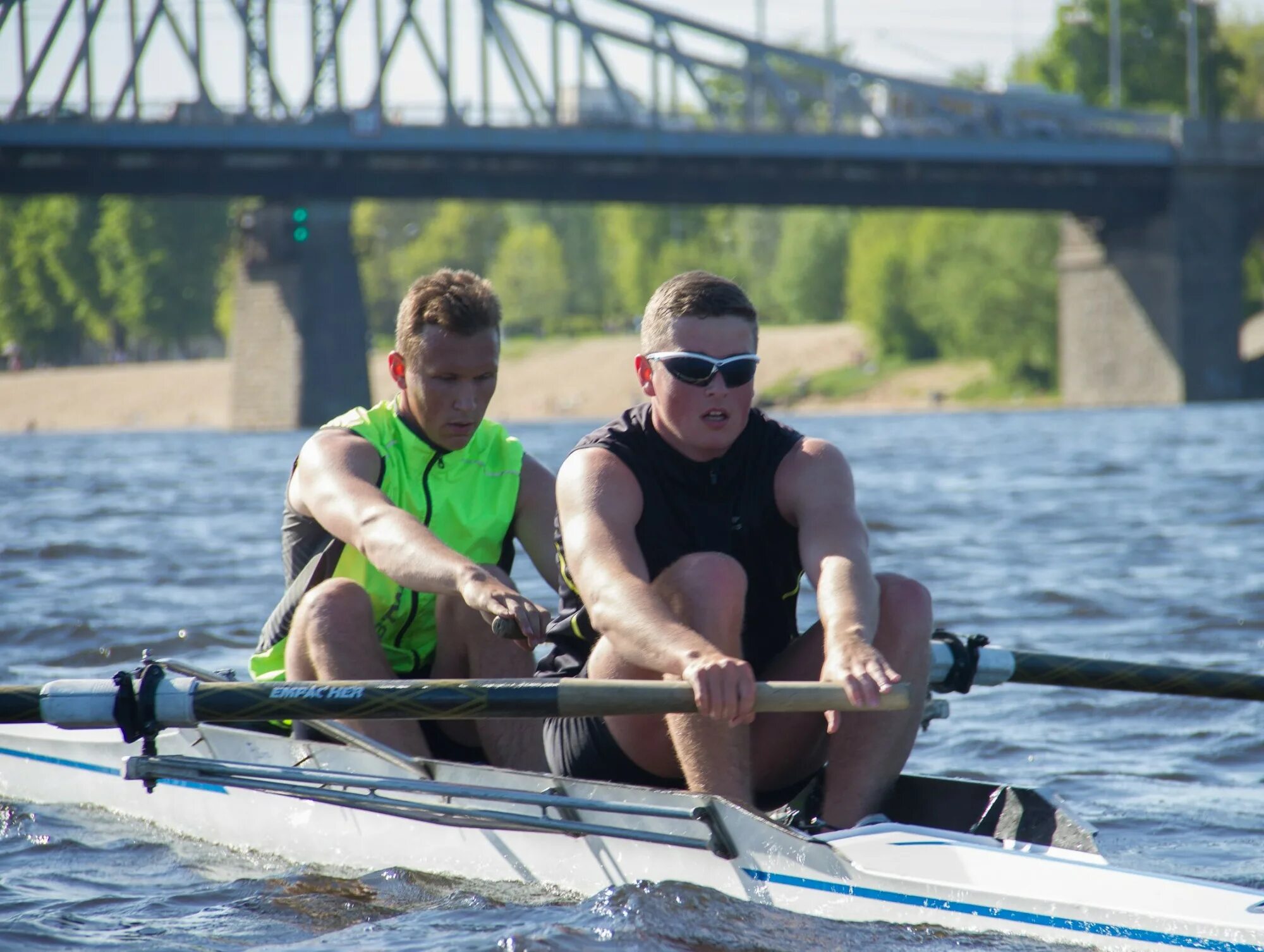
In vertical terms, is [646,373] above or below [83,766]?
above

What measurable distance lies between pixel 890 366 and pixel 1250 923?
55.3 meters

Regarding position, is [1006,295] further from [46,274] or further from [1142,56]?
[46,274]

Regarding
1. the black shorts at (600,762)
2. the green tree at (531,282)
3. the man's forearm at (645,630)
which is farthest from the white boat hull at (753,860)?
the green tree at (531,282)

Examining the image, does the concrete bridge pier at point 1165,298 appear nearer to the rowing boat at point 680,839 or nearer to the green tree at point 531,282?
the green tree at point 531,282

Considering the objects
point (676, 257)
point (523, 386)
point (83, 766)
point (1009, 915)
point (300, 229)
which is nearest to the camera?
point (1009, 915)

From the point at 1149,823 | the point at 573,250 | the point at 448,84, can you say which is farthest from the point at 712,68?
the point at 1149,823

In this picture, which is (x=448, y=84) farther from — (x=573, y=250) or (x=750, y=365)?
(x=750, y=365)

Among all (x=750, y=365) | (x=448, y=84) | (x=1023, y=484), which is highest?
(x=448, y=84)

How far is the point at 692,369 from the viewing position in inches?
162

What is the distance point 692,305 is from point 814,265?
64924 millimetres

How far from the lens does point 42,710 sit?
454cm

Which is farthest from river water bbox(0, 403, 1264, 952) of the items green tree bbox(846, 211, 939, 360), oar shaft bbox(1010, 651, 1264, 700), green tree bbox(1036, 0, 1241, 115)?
green tree bbox(846, 211, 939, 360)

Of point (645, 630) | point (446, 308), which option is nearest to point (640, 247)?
point (446, 308)

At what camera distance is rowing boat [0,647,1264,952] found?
3.73 meters
